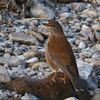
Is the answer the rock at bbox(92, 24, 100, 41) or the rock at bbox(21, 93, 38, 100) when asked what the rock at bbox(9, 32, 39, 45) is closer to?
the rock at bbox(92, 24, 100, 41)

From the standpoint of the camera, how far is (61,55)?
7738 millimetres

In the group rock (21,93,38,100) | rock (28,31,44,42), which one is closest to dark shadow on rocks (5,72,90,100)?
rock (21,93,38,100)

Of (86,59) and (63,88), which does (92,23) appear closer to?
(86,59)

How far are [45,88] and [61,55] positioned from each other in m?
0.51

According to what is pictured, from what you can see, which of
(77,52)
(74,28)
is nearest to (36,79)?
(77,52)

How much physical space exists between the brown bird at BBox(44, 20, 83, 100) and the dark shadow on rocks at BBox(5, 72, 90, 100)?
26 cm

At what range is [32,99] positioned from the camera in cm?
741

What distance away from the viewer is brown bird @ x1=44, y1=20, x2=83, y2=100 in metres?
7.40

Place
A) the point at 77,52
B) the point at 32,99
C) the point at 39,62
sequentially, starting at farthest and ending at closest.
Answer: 1. the point at 77,52
2. the point at 39,62
3. the point at 32,99

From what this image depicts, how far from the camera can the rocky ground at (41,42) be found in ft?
27.0

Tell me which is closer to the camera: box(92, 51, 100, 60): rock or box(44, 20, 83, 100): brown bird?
box(44, 20, 83, 100): brown bird

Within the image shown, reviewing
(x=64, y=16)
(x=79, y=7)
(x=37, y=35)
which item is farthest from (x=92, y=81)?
(x=79, y=7)

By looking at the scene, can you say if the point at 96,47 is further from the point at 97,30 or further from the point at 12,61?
the point at 12,61

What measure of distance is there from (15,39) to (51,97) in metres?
2.28
